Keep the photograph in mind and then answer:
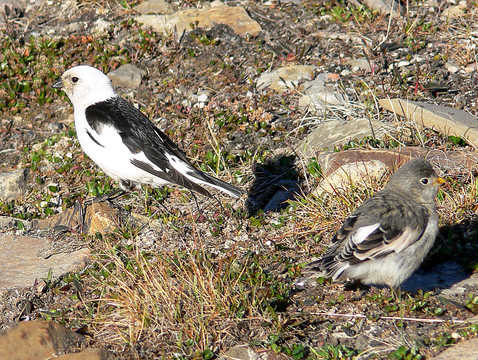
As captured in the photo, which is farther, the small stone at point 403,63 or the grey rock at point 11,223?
the small stone at point 403,63

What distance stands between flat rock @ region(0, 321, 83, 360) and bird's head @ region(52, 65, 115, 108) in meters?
A: 2.73

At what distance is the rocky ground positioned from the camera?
416cm

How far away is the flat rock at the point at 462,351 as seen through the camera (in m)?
3.71

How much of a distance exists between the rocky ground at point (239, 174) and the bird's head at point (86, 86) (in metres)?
1.03

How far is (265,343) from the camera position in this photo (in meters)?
4.03

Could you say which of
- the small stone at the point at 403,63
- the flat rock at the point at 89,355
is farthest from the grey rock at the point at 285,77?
the flat rock at the point at 89,355

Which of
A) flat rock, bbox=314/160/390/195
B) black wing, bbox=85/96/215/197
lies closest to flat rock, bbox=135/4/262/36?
black wing, bbox=85/96/215/197

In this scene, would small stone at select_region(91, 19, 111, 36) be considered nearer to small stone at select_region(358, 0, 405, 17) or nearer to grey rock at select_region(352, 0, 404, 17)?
grey rock at select_region(352, 0, 404, 17)

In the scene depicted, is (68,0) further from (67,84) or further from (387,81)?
(387,81)

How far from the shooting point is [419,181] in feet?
15.1

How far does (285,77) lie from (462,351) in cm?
493

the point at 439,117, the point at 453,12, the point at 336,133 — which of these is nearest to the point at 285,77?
the point at 336,133

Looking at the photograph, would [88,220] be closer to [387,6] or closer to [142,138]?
[142,138]

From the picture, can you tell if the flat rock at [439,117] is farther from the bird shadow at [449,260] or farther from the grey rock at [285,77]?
the grey rock at [285,77]
